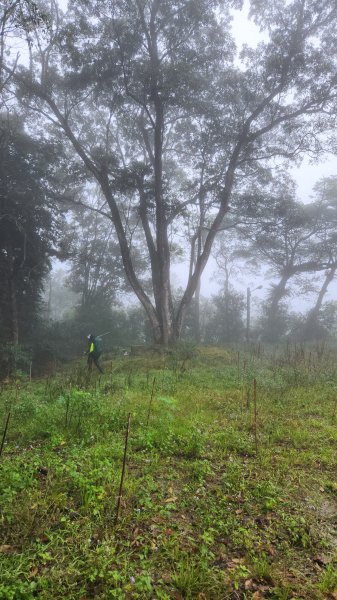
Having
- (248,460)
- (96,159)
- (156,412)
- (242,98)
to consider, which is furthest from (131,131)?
(248,460)

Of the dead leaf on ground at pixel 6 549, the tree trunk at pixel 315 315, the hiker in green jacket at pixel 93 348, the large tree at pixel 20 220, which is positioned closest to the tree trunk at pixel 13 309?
the large tree at pixel 20 220

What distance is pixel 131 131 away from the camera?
17.5 metres

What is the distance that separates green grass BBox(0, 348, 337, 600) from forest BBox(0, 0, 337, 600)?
0.02 m

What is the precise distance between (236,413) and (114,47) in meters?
14.5

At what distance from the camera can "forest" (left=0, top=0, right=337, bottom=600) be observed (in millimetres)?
2561

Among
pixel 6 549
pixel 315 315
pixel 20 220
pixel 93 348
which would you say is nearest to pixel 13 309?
pixel 20 220

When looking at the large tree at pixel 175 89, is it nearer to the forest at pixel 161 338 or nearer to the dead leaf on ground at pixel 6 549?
the forest at pixel 161 338

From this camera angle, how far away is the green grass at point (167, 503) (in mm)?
2262

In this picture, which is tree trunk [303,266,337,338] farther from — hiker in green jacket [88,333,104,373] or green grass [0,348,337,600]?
green grass [0,348,337,600]

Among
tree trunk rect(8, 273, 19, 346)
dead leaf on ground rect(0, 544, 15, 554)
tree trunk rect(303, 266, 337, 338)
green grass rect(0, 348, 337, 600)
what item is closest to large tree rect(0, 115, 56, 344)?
tree trunk rect(8, 273, 19, 346)

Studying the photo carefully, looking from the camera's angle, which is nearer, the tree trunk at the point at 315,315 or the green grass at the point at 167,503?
the green grass at the point at 167,503

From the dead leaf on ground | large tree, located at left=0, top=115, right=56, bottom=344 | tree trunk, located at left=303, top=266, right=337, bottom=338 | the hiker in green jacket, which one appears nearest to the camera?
the dead leaf on ground

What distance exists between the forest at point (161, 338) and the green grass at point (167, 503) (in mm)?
20

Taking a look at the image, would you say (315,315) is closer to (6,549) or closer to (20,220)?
(20,220)
